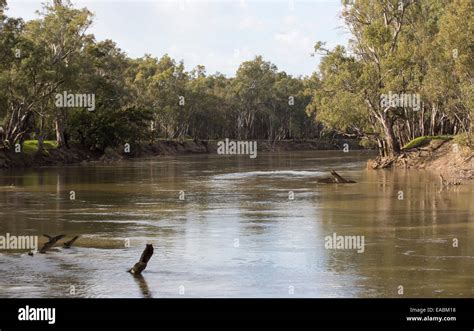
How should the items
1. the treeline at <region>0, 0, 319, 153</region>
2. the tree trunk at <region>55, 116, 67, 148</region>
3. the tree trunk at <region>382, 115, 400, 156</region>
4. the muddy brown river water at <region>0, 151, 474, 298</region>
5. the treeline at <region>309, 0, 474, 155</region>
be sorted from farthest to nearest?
the tree trunk at <region>55, 116, 67, 148</region>, the treeline at <region>0, 0, 319, 153</region>, the tree trunk at <region>382, 115, 400, 156</region>, the treeline at <region>309, 0, 474, 155</region>, the muddy brown river water at <region>0, 151, 474, 298</region>

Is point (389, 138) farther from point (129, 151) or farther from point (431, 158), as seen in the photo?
point (129, 151)

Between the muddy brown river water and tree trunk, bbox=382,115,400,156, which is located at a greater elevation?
tree trunk, bbox=382,115,400,156

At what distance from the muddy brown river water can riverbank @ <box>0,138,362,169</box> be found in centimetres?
2859

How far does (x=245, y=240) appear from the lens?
25.1 meters

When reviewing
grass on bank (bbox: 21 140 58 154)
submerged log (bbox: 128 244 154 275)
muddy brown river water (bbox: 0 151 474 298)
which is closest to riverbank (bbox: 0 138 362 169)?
grass on bank (bbox: 21 140 58 154)

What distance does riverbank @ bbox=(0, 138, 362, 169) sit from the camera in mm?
75750

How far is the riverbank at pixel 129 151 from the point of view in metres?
75.8

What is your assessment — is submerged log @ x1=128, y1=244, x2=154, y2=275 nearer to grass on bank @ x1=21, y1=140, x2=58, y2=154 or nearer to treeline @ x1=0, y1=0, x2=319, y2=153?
treeline @ x1=0, y1=0, x2=319, y2=153

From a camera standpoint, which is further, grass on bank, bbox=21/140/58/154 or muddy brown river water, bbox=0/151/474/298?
grass on bank, bbox=21/140/58/154

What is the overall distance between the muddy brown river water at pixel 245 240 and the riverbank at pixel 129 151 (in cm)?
2859
